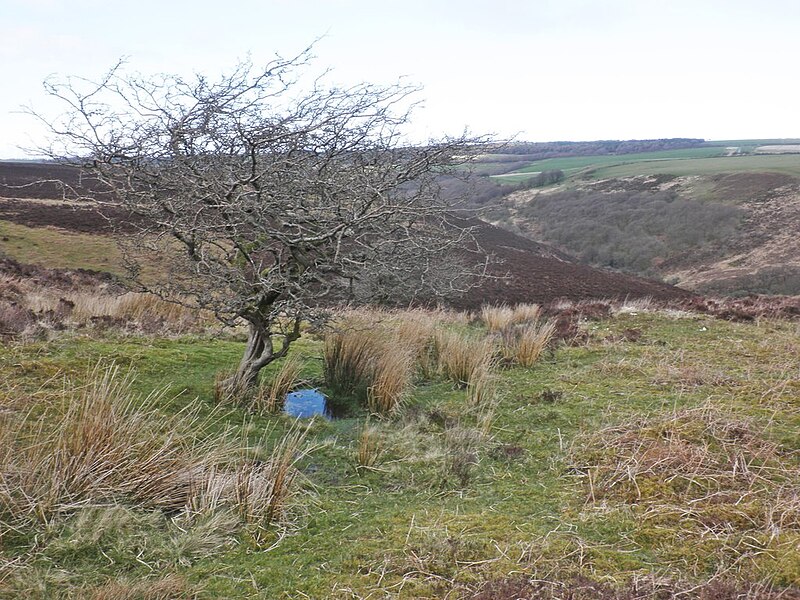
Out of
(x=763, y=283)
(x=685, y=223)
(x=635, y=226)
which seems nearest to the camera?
(x=763, y=283)

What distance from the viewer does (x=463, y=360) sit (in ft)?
24.2

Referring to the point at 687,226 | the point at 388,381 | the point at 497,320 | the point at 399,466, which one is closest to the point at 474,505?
the point at 399,466

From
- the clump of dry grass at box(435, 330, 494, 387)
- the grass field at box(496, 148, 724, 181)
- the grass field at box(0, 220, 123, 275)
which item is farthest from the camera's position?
the grass field at box(496, 148, 724, 181)

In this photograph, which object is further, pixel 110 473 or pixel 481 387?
pixel 481 387

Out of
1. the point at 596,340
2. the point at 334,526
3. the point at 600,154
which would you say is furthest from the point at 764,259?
the point at 600,154

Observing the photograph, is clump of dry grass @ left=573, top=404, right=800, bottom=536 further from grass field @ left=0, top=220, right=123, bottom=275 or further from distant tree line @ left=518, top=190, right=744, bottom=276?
distant tree line @ left=518, top=190, right=744, bottom=276

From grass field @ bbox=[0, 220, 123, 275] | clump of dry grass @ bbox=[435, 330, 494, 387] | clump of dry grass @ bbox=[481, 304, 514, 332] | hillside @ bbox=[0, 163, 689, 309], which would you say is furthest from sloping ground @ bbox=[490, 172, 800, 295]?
clump of dry grass @ bbox=[435, 330, 494, 387]

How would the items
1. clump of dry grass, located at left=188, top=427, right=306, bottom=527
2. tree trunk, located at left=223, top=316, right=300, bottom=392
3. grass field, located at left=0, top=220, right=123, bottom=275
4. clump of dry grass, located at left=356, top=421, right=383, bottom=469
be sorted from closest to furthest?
clump of dry grass, located at left=188, top=427, right=306, bottom=527 → clump of dry grass, located at left=356, top=421, right=383, bottom=469 → tree trunk, located at left=223, top=316, right=300, bottom=392 → grass field, located at left=0, top=220, right=123, bottom=275

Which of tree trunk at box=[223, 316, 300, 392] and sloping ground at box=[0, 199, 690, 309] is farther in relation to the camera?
sloping ground at box=[0, 199, 690, 309]

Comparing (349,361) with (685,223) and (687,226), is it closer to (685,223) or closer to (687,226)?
(687,226)

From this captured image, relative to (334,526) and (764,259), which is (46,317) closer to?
(334,526)

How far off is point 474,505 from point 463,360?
3578 millimetres

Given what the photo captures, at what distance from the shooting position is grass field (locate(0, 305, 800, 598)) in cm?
290

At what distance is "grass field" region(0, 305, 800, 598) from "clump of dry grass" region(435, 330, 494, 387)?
42 centimetres
